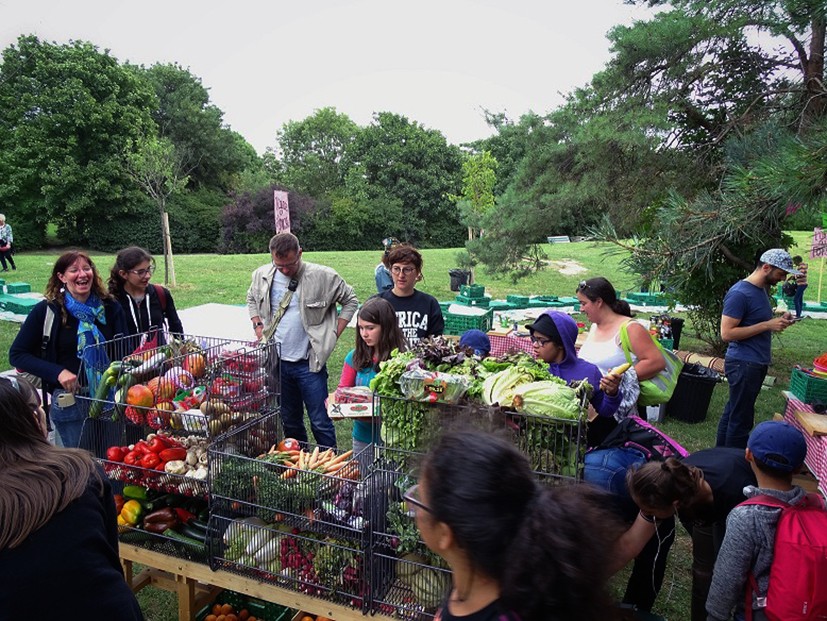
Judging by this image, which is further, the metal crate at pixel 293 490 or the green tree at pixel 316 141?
the green tree at pixel 316 141

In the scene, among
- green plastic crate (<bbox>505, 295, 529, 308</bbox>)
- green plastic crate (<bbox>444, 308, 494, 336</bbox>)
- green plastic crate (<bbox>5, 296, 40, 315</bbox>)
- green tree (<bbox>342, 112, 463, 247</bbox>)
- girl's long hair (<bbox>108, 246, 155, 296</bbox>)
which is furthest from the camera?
green tree (<bbox>342, 112, 463, 247</bbox>)

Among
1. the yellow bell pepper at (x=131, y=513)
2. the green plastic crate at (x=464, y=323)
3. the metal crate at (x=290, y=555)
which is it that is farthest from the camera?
the green plastic crate at (x=464, y=323)

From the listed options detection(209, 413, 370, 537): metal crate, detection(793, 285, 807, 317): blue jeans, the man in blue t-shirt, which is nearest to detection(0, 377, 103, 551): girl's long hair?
detection(209, 413, 370, 537): metal crate

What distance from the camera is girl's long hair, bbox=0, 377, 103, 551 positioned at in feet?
5.05

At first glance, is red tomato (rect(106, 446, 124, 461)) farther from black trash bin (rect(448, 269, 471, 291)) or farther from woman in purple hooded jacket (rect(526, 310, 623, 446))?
black trash bin (rect(448, 269, 471, 291))

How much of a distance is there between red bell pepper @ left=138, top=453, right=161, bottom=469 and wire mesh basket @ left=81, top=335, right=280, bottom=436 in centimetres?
15

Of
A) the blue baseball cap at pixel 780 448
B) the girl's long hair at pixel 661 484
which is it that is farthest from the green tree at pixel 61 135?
the blue baseball cap at pixel 780 448

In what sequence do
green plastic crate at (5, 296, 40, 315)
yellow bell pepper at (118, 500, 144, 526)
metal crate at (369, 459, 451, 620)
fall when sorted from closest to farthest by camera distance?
metal crate at (369, 459, 451, 620) → yellow bell pepper at (118, 500, 144, 526) → green plastic crate at (5, 296, 40, 315)

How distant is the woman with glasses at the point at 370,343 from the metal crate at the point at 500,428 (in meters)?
1.14

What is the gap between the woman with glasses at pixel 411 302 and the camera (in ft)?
15.0

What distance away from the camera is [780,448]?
226 centimetres

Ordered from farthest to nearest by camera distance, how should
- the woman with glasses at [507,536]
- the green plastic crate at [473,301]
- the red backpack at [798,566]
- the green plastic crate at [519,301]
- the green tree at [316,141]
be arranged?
1. the green tree at [316,141]
2. the green plastic crate at [519,301]
3. the green plastic crate at [473,301]
4. the red backpack at [798,566]
5. the woman with glasses at [507,536]

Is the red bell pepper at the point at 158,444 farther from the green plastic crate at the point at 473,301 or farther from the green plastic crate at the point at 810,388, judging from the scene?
the green plastic crate at the point at 473,301

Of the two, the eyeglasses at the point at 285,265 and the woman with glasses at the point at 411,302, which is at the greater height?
the eyeglasses at the point at 285,265
